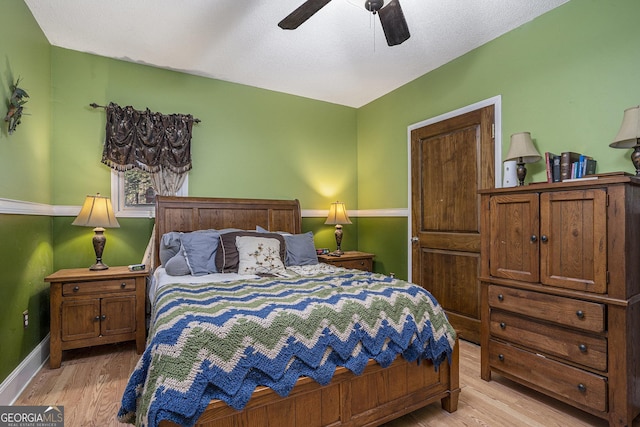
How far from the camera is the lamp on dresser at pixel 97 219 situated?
281cm

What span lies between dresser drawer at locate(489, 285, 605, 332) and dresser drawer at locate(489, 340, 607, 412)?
0.27 metres

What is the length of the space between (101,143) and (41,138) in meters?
0.49

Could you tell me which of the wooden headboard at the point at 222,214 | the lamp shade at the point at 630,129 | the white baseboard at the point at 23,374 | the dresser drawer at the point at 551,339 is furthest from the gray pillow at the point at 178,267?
the lamp shade at the point at 630,129

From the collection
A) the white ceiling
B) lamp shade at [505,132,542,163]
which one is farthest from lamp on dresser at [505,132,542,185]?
the white ceiling

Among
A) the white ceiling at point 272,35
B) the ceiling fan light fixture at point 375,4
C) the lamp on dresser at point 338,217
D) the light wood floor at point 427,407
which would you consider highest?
the white ceiling at point 272,35

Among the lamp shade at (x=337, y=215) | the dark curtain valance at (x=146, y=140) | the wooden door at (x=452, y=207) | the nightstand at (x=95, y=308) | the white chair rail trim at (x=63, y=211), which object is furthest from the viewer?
the lamp shade at (x=337, y=215)

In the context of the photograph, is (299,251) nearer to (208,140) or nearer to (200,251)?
(200,251)

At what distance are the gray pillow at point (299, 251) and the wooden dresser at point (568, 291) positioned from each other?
153cm

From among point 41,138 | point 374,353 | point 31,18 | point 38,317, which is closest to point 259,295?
point 374,353

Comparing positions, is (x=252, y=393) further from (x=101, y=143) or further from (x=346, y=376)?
(x=101, y=143)

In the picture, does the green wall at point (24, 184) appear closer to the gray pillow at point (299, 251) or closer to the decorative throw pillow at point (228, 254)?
the decorative throw pillow at point (228, 254)

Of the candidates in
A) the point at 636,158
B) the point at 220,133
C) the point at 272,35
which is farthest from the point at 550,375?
the point at 220,133

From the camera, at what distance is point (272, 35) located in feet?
9.34

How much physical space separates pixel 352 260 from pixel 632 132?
2.67 metres
